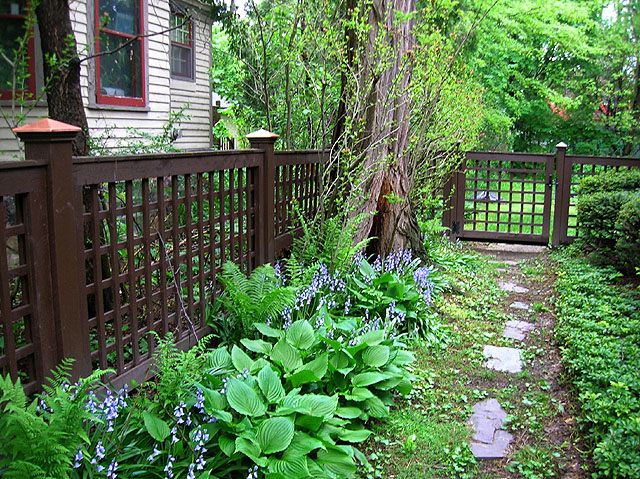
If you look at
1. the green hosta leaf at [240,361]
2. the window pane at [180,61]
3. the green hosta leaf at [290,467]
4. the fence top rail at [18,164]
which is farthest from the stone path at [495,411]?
the window pane at [180,61]

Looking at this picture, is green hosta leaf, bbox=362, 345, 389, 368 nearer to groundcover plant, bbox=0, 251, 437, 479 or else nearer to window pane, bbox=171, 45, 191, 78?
groundcover plant, bbox=0, 251, 437, 479

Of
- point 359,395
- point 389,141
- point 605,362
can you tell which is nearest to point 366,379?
point 359,395

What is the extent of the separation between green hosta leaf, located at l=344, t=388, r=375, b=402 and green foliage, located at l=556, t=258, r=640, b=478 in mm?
1114

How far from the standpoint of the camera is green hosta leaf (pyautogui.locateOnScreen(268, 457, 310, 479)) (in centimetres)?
240

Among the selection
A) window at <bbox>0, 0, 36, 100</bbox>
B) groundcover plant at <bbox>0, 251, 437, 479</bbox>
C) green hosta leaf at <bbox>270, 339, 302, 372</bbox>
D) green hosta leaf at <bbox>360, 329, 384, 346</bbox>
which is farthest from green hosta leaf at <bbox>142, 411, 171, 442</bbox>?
window at <bbox>0, 0, 36, 100</bbox>

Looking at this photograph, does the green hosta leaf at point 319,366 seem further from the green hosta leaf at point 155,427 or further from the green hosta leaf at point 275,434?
the green hosta leaf at point 155,427

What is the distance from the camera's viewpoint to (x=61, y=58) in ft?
10.9

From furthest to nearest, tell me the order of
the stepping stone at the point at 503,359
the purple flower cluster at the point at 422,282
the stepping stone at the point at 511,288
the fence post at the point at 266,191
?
the stepping stone at the point at 511,288 < the purple flower cluster at the point at 422,282 < the fence post at the point at 266,191 < the stepping stone at the point at 503,359

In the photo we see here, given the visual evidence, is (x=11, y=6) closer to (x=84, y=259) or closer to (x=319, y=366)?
(x=84, y=259)

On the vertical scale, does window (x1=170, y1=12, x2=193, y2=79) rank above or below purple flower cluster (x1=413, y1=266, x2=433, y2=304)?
above

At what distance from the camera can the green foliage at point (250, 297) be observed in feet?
11.9

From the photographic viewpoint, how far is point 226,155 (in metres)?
3.76

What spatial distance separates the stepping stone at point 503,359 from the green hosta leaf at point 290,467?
82.5 inches

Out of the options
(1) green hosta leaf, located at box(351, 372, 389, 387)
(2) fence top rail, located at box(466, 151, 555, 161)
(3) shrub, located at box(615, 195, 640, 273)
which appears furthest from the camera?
(2) fence top rail, located at box(466, 151, 555, 161)
